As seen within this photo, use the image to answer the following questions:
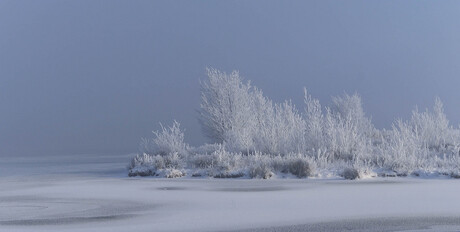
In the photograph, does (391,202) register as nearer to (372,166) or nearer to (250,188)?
(250,188)

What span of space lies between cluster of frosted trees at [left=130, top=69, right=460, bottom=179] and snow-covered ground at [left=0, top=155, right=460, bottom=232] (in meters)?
3.26

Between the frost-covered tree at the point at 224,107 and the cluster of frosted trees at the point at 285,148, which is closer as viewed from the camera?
the cluster of frosted trees at the point at 285,148

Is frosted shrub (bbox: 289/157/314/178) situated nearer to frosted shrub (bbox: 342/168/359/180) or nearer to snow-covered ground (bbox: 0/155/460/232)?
frosted shrub (bbox: 342/168/359/180)

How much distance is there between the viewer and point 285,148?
68.8 feet

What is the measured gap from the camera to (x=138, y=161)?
1988 centimetres

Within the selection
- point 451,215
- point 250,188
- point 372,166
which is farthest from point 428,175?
point 451,215

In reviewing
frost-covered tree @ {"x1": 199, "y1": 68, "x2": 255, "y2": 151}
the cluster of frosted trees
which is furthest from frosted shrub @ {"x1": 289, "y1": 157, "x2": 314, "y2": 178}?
frost-covered tree @ {"x1": 199, "y1": 68, "x2": 255, "y2": 151}

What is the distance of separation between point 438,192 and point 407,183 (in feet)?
7.12

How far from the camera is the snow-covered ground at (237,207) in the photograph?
668 cm

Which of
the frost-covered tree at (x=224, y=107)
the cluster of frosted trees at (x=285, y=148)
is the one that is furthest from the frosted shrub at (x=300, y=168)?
the frost-covered tree at (x=224, y=107)

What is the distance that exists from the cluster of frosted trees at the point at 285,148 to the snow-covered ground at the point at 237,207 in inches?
128

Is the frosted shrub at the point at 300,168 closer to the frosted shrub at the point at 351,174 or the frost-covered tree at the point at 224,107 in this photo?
the frosted shrub at the point at 351,174

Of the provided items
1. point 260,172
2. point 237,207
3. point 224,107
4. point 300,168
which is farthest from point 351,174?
point 224,107

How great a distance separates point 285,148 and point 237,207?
12785 mm
